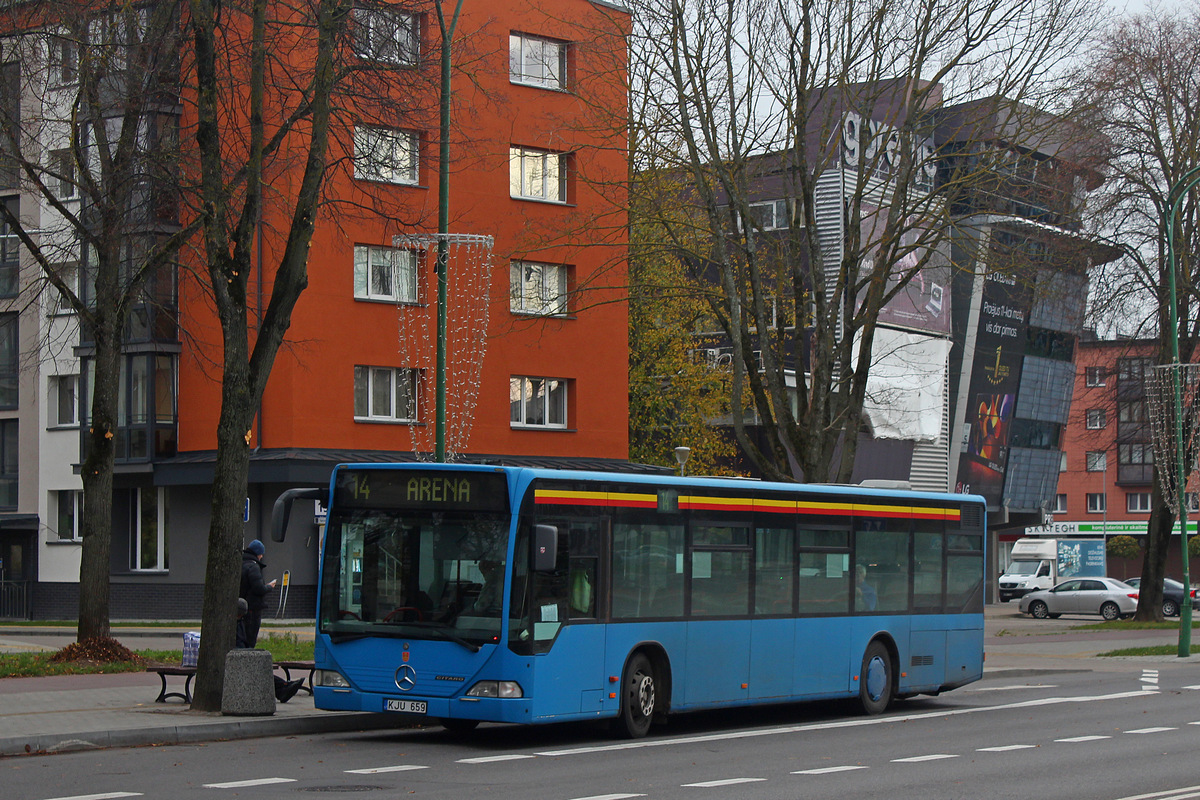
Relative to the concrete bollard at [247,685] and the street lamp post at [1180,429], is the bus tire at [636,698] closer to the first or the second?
the concrete bollard at [247,685]

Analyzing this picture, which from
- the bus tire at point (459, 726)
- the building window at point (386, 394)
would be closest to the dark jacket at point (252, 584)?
the bus tire at point (459, 726)

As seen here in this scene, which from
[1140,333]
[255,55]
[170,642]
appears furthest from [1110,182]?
[255,55]

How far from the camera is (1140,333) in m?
41.3

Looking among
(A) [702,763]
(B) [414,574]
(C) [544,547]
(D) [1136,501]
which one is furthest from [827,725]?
(D) [1136,501]

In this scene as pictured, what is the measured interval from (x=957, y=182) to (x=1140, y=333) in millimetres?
19198

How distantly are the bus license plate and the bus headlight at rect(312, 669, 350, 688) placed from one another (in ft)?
1.70

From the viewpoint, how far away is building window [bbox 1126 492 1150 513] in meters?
93.0

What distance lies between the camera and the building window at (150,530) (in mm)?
40688

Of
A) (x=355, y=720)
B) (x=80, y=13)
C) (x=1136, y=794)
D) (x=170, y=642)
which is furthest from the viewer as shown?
(x=170, y=642)

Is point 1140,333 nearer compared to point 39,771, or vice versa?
point 39,771

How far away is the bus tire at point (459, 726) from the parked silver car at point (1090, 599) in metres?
41.5

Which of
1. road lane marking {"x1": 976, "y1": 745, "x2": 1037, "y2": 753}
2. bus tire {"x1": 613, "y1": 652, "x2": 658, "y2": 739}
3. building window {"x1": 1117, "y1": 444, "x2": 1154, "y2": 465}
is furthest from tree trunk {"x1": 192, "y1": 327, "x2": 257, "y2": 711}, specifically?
building window {"x1": 1117, "y1": 444, "x2": 1154, "y2": 465}

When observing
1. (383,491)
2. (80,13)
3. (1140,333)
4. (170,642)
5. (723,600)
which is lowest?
(170,642)

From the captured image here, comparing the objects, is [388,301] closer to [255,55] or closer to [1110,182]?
[1110,182]
